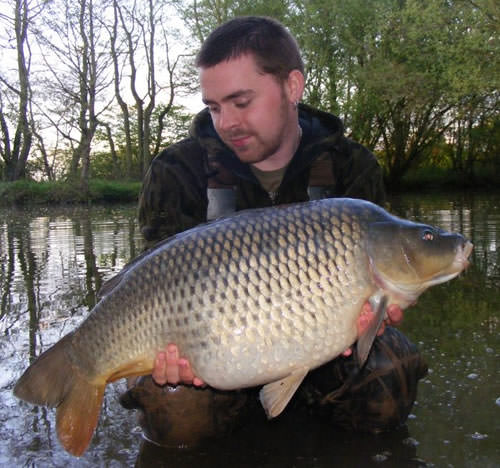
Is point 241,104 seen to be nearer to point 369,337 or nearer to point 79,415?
point 369,337

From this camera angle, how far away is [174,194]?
2.25 meters

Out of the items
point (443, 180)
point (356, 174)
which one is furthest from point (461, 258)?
point (443, 180)

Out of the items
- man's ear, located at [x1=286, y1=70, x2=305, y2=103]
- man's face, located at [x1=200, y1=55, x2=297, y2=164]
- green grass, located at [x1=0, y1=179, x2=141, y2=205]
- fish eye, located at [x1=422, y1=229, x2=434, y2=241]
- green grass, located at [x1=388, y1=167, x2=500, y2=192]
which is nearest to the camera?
fish eye, located at [x1=422, y1=229, x2=434, y2=241]

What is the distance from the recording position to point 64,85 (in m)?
19.4

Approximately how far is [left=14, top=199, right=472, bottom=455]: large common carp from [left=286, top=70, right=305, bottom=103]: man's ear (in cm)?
74

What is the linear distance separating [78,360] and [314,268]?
675 millimetres

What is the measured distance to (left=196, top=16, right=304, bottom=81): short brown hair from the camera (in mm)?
2043

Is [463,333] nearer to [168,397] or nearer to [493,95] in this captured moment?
[168,397]

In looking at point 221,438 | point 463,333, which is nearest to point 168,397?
point 221,438

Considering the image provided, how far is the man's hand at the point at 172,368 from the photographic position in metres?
1.52

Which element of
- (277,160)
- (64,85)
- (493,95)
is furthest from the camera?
(64,85)

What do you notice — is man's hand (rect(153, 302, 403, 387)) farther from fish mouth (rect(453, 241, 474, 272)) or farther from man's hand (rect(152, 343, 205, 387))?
fish mouth (rect(453, 241, 474, 272))

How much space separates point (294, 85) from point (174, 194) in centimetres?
62

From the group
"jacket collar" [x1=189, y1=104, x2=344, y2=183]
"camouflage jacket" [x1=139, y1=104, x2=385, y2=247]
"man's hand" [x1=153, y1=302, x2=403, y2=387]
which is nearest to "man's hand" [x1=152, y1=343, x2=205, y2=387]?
"man's hand" [x1=153, y1=302, x2=403, y2=387]
